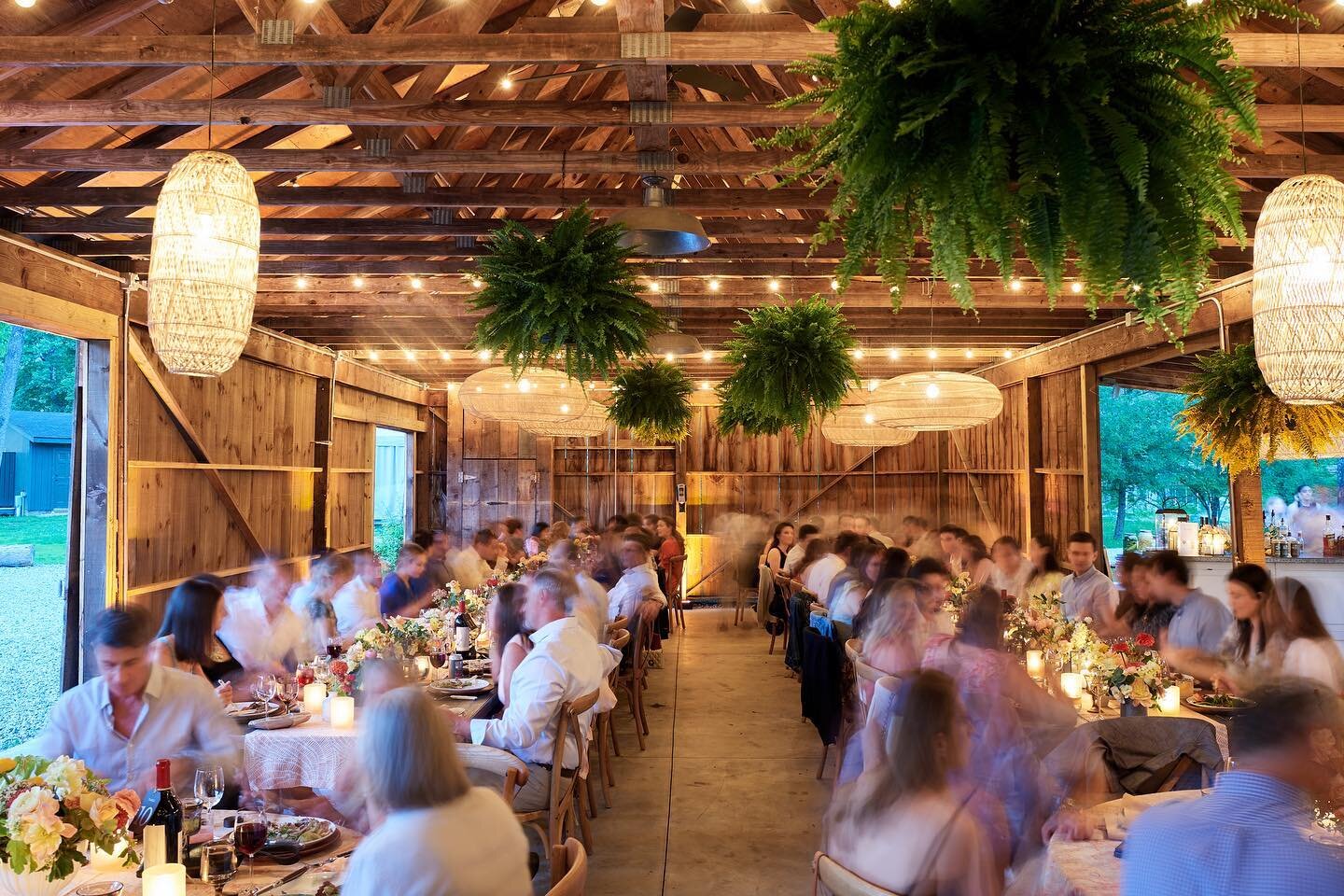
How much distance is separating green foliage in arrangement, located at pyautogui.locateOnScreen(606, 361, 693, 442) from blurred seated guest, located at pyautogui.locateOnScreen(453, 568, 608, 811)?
6247 mm

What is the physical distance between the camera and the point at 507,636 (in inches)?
196

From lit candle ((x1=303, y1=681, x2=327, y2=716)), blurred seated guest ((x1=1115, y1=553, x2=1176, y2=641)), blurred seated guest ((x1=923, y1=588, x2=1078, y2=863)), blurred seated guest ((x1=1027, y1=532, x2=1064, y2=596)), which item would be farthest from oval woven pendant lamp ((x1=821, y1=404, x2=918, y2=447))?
lit candle ((x1=303, y1=681, x2=327, y2=716))

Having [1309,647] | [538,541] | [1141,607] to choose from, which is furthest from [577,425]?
[1309,647]

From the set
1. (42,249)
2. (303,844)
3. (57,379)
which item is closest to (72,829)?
(303,844)

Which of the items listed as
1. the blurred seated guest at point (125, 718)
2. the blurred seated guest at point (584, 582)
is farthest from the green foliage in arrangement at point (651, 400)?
the blurred seated guest at point (125, 718)

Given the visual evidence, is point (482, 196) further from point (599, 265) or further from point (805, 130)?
point (805, 130)

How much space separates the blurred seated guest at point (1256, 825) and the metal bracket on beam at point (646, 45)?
120 inches

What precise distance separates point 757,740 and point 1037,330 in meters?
5.84

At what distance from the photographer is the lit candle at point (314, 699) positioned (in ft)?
14.9

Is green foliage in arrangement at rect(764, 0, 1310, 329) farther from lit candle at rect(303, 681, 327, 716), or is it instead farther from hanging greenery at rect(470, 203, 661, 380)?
lit candle at rect(303, 681, 327, 716)

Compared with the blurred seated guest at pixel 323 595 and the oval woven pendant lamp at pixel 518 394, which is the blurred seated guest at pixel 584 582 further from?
the blurred seated guest at pixel 323 595

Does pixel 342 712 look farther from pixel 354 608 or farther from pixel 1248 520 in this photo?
pixel 1248 520

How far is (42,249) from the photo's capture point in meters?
6.15

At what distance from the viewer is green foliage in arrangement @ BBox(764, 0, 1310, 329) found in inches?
71.2
